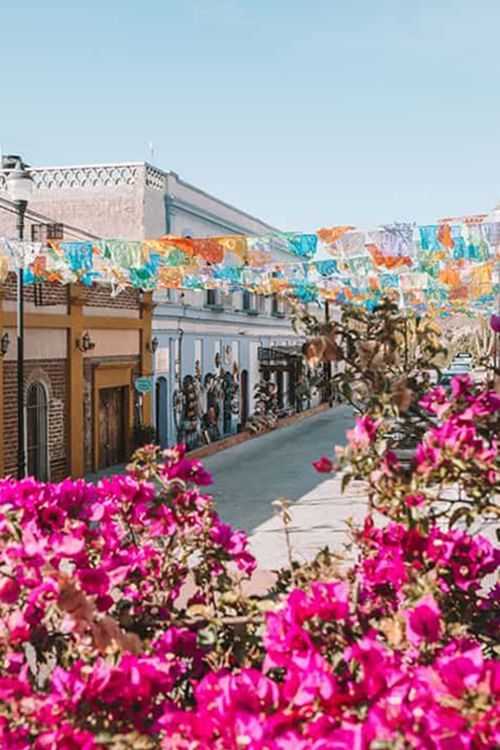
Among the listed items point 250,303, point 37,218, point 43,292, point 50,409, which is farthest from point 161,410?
point 250,303

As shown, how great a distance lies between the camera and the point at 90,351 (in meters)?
19.2

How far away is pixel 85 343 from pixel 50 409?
1954 millimetres

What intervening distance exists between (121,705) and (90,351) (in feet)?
56.0

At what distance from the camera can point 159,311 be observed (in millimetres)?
23125

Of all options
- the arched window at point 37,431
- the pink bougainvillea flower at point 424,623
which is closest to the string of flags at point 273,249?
Answer: the arched window at point 37,431

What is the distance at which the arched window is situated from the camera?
16828 millimetres

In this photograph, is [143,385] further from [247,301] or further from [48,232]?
[247,301]

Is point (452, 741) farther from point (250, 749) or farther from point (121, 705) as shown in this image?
point (121, 705)

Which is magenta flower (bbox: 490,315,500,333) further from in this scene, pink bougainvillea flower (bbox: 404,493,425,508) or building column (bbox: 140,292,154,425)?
building column (bbox: 140,292,154,425)

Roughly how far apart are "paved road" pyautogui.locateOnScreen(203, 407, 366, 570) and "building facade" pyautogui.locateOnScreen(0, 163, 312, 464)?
1600mm

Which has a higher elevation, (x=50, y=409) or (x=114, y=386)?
(x=114, y=386)

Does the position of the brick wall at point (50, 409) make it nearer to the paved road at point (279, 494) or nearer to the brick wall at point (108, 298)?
the brick wall at point (108, 298)

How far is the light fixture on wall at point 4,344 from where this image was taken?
50.8ft

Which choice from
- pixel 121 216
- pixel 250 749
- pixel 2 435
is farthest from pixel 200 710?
pixel 121 216
